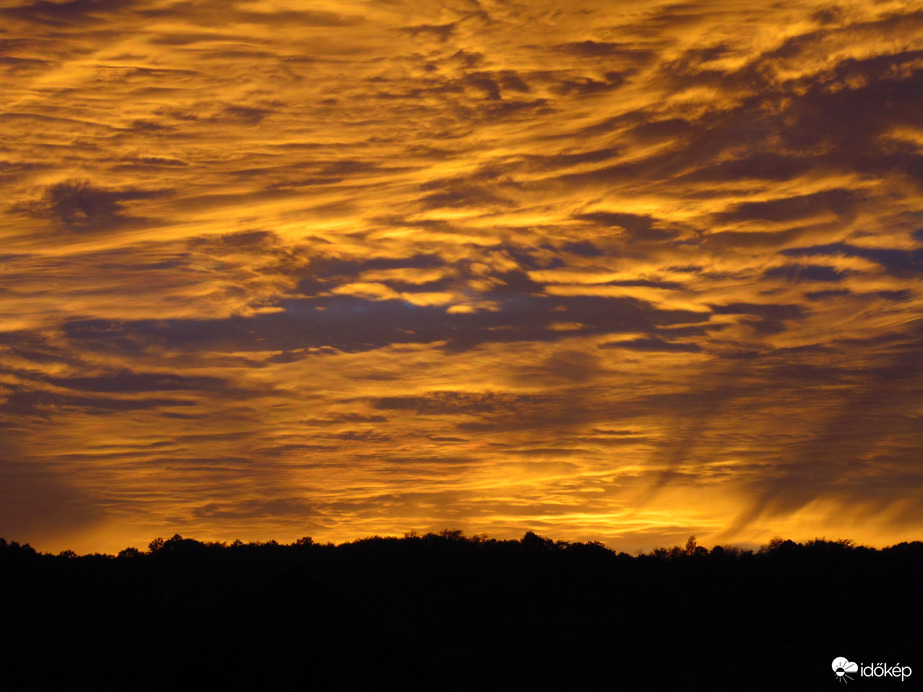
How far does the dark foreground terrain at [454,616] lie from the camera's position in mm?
19547

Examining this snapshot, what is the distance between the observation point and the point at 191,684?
18641mm

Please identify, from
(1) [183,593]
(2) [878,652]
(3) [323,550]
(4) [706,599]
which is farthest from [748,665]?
(3) [323,550]

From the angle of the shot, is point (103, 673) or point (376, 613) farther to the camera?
point (376, 613)

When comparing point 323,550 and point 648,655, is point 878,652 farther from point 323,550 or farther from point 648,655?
point 323,550

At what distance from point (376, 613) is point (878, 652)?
17.2m

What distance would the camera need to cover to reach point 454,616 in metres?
35.8

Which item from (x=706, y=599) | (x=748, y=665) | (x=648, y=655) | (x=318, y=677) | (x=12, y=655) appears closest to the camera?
(x=318, y=677)

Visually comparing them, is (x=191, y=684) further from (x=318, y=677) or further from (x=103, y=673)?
(x=103, y=673)

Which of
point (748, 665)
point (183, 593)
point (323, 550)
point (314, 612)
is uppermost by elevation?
point (323, 550)

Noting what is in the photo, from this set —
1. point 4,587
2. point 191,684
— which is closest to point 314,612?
point 191,684

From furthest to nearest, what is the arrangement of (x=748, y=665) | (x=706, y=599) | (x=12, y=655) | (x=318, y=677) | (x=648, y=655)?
(x=706, y=599) → (x=648, y=655) → (x=12, y=655) → (x=748, y=665) → (x=318, y=677)

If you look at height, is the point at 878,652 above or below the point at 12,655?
below

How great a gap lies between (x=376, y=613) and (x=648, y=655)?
10.1m

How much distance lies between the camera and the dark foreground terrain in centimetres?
1955
